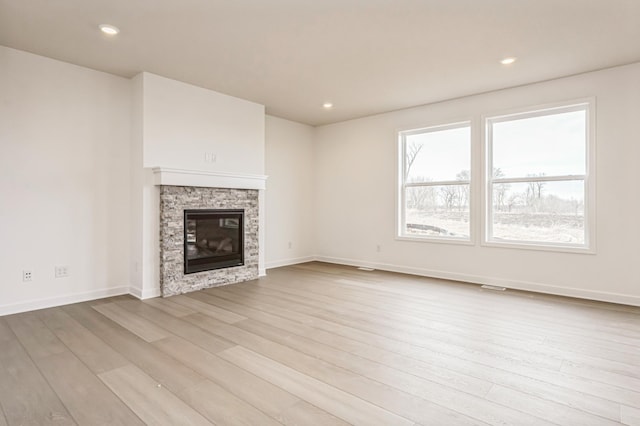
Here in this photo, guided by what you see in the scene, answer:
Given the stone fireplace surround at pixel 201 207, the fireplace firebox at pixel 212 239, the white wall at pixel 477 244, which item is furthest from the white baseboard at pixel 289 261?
the fireplace firebox at pixel 212 239

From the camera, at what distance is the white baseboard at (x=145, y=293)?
13.4ft

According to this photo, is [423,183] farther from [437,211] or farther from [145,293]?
[145,293]

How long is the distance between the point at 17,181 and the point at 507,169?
5.82 metres

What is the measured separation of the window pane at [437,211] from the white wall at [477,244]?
→ 230mm

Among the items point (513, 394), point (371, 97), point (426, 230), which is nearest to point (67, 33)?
point (371, 97)

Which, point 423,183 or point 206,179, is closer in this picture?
point 206,179

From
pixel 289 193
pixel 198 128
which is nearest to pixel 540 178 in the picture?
pixel 289 193

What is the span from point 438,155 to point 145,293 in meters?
4.56

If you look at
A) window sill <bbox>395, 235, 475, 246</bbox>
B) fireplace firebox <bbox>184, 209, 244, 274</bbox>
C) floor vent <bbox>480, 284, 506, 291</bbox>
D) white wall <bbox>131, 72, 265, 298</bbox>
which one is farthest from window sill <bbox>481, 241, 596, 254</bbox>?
white wall <bbox>131, 72, 265, 298</bbox>

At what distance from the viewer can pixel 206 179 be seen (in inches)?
178

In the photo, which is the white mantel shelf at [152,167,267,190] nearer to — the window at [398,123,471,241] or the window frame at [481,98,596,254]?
the window at [398,123,471,241]

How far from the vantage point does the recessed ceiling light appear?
3074 millimetres

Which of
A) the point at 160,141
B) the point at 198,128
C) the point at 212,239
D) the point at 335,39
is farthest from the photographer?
the point at 212,239

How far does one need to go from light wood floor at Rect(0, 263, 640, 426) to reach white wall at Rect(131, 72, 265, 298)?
578 mm
